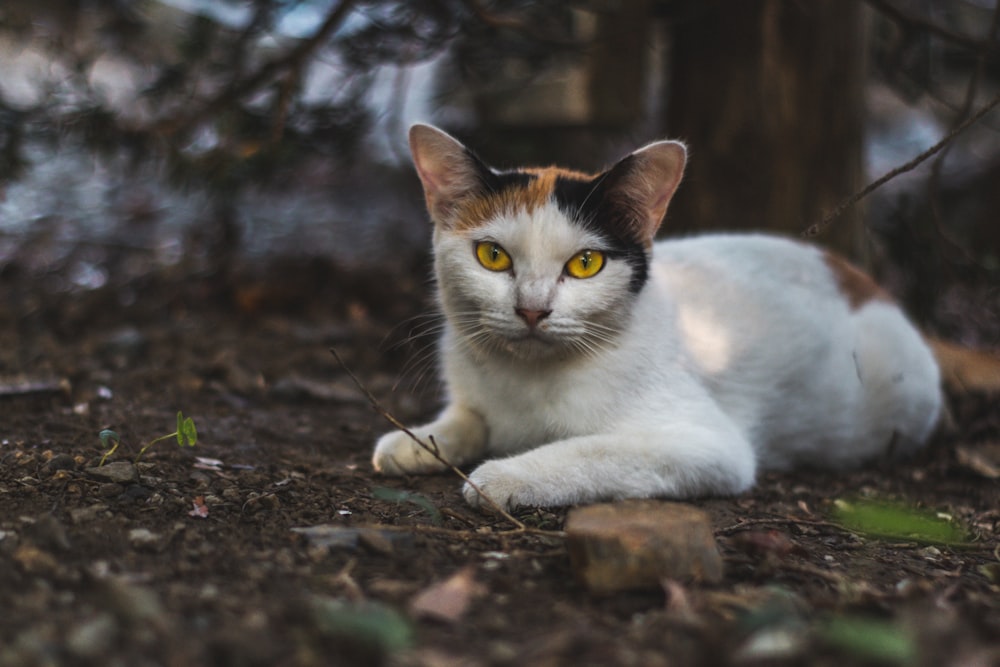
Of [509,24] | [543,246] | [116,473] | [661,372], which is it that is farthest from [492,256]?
[509,24]

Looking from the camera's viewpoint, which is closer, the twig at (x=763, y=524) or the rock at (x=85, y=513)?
the rock at (x=85, y=513)

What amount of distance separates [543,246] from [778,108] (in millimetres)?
2712

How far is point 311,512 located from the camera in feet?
8.32

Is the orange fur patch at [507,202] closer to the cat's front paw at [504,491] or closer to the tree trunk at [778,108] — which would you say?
the cat's front paw at [504,491]

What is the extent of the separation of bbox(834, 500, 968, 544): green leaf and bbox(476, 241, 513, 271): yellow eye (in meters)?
1.35

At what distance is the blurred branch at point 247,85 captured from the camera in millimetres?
4527

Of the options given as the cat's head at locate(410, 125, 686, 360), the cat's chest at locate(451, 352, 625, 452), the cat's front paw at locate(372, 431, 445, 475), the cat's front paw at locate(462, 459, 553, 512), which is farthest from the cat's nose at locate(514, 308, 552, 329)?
the cat's front paw at locate(372, 431, 445, 475)

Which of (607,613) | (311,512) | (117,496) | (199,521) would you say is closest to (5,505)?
(117,496)

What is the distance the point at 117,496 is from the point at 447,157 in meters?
1.56

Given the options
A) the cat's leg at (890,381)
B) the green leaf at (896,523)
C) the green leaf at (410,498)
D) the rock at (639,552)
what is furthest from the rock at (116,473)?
the cat's leg at (890,381)

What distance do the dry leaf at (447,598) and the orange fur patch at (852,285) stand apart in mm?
2616

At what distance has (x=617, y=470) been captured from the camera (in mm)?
2746

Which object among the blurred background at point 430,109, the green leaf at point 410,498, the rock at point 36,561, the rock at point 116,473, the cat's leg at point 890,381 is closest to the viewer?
the rock at point 36,561

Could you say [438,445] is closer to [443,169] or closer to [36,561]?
[443,169]
